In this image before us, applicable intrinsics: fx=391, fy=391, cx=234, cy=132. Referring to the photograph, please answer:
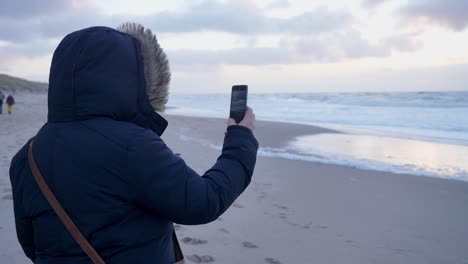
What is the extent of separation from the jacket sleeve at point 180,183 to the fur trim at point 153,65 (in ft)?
0.69

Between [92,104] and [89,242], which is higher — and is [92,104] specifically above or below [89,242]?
above

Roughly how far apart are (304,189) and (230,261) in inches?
130

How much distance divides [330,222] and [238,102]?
383 centimetres

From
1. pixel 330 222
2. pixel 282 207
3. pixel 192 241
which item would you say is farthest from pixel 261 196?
pixel 192 241

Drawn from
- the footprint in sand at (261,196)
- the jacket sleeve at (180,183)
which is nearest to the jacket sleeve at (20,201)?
the jacket sleeve at (180,183)

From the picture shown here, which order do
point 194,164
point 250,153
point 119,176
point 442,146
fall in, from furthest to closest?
point 442,146 → point 194,164 → point 250,153 → point 119,176

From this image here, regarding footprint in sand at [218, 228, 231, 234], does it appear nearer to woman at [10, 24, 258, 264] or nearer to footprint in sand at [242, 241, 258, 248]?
footprint in sand at [242, 241, 258, 248]

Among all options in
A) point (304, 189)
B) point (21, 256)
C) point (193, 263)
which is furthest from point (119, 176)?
point (304, 189)

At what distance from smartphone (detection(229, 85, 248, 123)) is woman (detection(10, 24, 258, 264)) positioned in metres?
0.30

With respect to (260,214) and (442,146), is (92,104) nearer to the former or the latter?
(260,214)

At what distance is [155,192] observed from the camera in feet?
3.99

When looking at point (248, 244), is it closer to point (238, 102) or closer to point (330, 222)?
point (330, 222)

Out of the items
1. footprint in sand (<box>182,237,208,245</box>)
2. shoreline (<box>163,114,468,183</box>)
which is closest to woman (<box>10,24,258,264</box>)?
footprint in sand (<box>182,237,208,245</box>)

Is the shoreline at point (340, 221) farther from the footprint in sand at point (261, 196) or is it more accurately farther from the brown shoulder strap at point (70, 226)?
the brown shoulder strap at point (70, 226)
